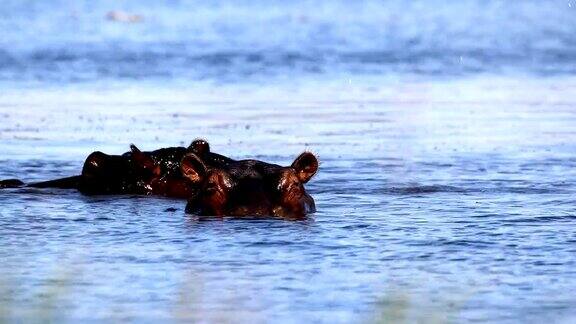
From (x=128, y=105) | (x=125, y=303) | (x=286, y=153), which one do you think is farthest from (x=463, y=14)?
(x=125, y=303)

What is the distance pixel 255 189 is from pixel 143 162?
1.88m

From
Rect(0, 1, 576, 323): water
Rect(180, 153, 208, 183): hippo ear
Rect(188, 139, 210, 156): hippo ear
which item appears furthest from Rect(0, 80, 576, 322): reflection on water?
Rect(188, 139, 210, 156): hippo ear

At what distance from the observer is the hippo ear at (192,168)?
10.4m

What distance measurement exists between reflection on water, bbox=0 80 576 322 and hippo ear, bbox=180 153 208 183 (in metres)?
0.27

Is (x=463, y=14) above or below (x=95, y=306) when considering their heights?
above

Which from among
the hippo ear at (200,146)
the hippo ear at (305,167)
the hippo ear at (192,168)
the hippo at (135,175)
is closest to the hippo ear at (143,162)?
the hippo at (135,175)

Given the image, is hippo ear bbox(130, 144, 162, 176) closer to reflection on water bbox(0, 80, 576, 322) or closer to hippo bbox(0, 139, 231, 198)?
hippo bbox(0, 139, 231, 198)

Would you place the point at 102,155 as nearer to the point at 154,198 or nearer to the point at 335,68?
the point at 154,198

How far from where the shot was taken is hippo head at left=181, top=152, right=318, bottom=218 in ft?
33.0

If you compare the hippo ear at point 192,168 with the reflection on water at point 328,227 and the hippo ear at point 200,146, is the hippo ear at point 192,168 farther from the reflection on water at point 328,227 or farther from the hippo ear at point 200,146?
the hippo ear at point 200,146

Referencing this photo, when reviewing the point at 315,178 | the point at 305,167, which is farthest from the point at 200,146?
the point at 315,178

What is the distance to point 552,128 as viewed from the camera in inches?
673

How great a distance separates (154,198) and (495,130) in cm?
622

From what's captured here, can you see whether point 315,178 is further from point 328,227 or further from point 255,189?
point 328,227
